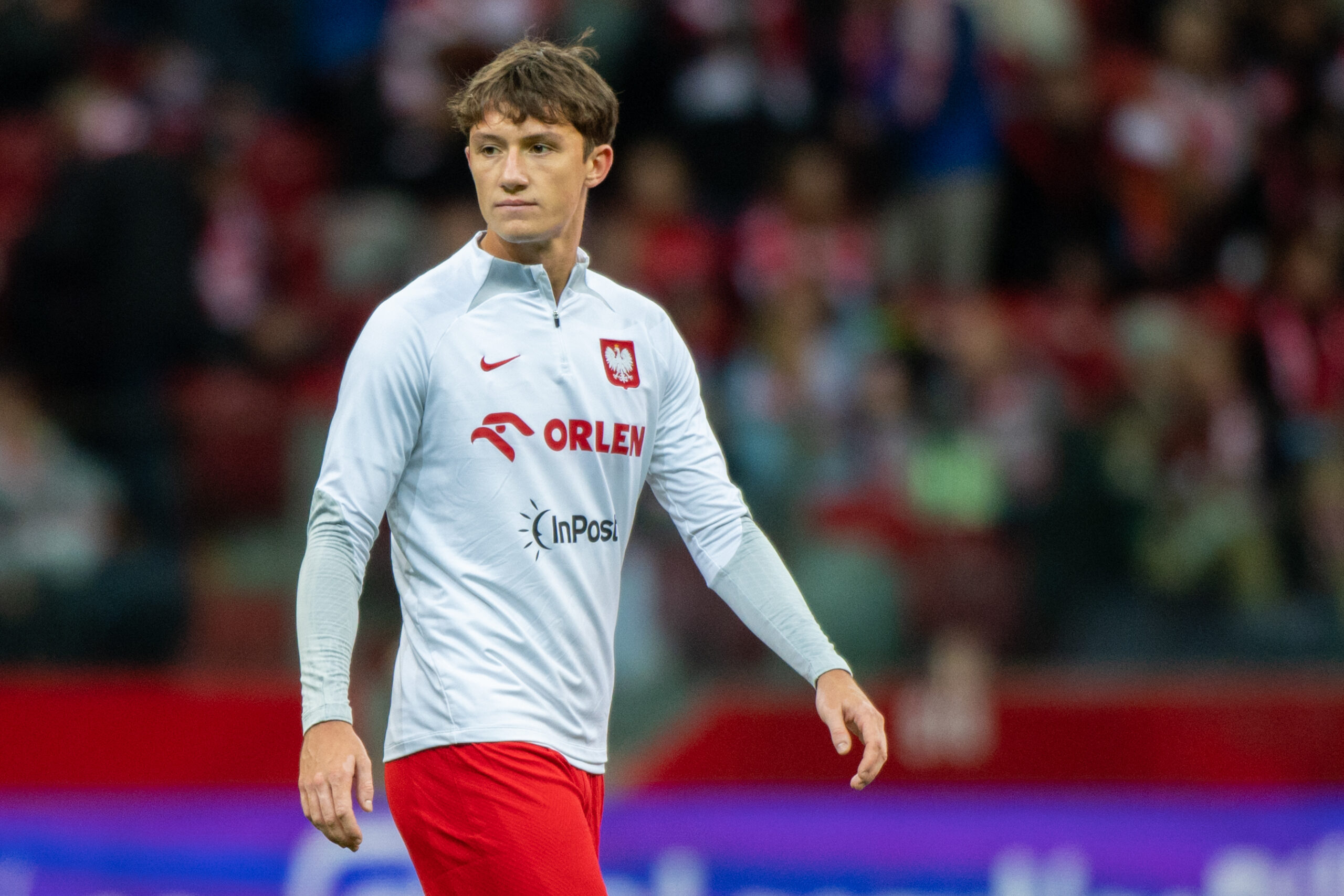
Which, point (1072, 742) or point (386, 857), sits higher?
point (1072, 742)

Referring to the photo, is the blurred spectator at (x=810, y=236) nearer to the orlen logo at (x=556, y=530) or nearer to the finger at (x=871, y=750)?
the orlen logo at (x=556, y=530)

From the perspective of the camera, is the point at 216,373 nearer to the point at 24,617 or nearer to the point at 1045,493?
the point at 24,617

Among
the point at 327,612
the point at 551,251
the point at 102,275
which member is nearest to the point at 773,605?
the point at 551,251

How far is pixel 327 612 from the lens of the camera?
→ 2979 millimetres

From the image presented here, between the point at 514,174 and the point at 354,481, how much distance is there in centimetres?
65

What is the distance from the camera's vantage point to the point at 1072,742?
7.37 meters

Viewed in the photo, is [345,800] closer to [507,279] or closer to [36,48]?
[507,279]

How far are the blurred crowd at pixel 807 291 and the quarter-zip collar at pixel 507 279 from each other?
13.4 ft

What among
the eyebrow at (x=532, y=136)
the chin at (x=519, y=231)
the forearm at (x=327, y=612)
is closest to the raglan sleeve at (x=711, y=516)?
the chin at (x=519, y=231)

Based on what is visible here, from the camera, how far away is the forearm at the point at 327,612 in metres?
2.92

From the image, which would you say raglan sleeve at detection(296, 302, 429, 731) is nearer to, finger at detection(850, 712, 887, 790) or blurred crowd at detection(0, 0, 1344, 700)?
finger at detection(850, 712, 887, 790)

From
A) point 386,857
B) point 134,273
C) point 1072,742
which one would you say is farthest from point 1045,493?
point 134,273

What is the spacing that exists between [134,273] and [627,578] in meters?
2.78

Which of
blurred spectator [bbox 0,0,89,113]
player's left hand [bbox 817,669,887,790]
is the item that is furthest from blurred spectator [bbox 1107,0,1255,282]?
player's left hand [bbox 817,669,887,790]
